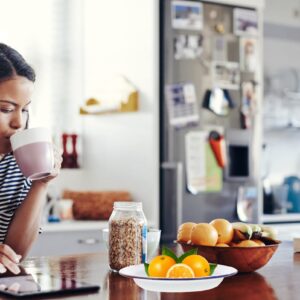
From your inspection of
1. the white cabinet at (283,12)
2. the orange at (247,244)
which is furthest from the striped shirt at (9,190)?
the white cabinet at (283,12)

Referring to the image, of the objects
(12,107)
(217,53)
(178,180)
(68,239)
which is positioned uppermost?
(217,53)

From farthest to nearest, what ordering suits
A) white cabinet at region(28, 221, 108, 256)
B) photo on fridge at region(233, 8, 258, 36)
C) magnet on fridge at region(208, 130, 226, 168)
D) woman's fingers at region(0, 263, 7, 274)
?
photo on fridge at region(233, 8, 258, 36), magnet on fridge at region(208, 130, 226, 168), white cabinet at region(28, 221, 108, 256), woman's fingers at region(0, 263, 7, 274)

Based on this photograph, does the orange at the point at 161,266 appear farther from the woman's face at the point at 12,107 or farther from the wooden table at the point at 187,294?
the woman's face at the point at 12,107

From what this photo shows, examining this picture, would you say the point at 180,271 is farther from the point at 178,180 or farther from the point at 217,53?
the point at 217,53

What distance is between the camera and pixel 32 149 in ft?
5.82

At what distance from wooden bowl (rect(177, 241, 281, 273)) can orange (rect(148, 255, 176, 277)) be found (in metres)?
0.26

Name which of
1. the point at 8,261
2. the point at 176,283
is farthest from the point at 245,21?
the point at 176,283

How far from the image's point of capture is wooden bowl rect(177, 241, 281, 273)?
1837 millimetres

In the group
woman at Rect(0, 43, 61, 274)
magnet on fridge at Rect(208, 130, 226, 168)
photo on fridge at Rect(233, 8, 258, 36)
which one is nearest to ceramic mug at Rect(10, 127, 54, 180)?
woman at Rect(0, 43, 61, 274)

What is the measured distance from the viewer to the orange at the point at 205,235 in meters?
1.87

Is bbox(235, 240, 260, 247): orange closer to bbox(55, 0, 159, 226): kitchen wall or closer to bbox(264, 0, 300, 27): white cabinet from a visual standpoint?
bbox(55, 0, 159, 226): kitchen wall

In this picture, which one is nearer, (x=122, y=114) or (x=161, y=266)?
(x=161, y=266)

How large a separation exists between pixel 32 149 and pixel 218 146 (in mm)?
2379

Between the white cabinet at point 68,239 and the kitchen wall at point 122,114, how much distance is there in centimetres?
33
